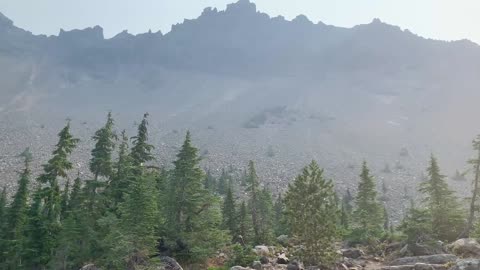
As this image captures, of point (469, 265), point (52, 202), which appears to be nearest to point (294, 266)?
point (469, 265)

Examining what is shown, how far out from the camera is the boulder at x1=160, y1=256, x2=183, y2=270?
27594 millimetres

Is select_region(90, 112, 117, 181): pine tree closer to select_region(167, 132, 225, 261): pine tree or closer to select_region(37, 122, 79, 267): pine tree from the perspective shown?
select_region(37, 122, 79, 267): pine tree

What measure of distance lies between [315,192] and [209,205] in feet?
26.0

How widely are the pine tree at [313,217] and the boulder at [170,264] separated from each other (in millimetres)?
7879

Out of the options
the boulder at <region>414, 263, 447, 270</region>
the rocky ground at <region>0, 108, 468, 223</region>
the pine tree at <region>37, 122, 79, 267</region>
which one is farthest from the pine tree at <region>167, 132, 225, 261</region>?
the rocky ground at <region>0, 108, 468, 223</region>

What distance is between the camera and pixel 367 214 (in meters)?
42.5

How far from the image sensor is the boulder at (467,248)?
2772 cm

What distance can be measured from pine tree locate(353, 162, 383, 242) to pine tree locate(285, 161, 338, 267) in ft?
40.3

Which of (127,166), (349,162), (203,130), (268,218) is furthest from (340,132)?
(127,166)

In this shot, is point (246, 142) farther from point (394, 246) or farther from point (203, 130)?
point (394, 246)

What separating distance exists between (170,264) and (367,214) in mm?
22314

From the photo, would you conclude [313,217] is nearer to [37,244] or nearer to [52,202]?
[52,202]

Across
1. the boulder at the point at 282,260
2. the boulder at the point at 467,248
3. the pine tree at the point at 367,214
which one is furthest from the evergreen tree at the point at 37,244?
the boulder at the point at 467,248

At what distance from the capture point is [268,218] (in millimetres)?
46344
